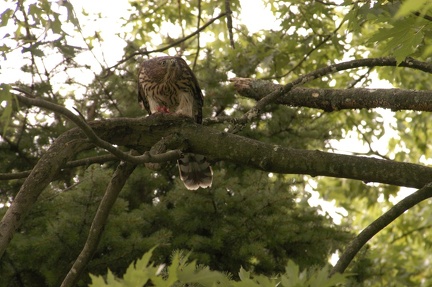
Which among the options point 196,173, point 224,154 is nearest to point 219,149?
point 224,154

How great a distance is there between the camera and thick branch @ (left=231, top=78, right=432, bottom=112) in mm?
4340

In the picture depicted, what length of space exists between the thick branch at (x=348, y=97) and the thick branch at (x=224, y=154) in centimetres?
51

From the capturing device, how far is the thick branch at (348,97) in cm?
434

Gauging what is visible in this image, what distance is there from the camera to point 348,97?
4.57m

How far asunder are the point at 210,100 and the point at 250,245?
204 centimetres

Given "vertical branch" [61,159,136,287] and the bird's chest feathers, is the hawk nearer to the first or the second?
the bird's chest feathers

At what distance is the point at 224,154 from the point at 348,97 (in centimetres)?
92

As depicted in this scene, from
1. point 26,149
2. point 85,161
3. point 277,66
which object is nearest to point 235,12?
point 277,66

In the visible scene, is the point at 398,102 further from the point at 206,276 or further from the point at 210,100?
the point at 210,100

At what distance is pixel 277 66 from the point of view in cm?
769

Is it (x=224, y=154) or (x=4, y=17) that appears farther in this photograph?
(x=4, y=17)

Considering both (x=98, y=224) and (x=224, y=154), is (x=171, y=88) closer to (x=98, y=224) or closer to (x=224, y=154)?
(x=224, y=154)

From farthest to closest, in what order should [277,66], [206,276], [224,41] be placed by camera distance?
[224,41], [277,66], [206,276]

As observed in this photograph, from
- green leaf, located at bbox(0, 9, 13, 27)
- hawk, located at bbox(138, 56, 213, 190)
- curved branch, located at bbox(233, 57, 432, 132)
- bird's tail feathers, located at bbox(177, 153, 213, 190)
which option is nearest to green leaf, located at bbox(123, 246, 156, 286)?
curved branch, located at bbox(233, 57, 432, 132)
